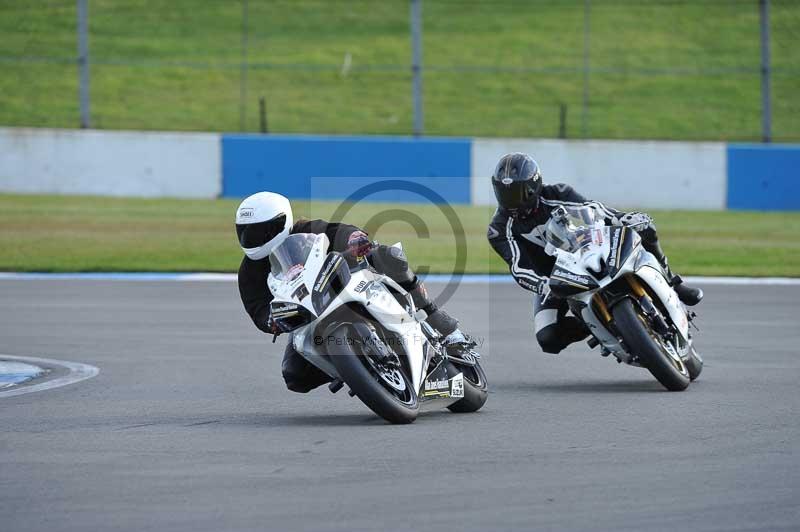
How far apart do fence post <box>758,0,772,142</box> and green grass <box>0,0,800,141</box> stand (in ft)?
2.99

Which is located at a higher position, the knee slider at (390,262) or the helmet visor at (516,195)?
the helmet visor at (516,195)

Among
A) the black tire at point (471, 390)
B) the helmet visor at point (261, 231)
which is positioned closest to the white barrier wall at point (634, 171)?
the black tire at point (471, 390)

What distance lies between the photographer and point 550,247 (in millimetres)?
8422

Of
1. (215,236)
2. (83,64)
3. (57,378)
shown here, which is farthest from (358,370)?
(83,64)

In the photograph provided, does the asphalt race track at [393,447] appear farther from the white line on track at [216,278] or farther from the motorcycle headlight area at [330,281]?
the white line on track at [216,278]

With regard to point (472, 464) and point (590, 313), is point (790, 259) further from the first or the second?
point (472, 464)

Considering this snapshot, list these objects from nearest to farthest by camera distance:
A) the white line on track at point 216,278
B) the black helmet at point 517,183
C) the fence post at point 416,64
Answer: the black helmet at point 517,183
the white line on track at point 216,278
the fence post at point 416,64

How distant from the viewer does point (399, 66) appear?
82.7 feet

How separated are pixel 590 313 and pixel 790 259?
929 cm

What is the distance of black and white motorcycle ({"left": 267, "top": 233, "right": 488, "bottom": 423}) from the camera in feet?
22.4

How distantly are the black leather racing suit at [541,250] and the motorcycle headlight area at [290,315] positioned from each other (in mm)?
2287

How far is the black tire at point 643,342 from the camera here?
8023mm

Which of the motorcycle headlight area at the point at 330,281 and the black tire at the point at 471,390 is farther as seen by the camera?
the black tire at the point at 471,390

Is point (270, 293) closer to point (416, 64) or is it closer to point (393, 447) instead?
point (393, 447)
